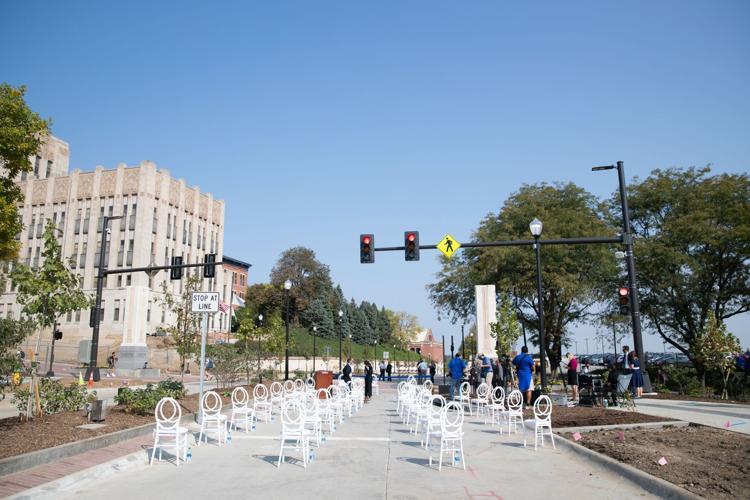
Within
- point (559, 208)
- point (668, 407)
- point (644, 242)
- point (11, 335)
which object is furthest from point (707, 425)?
point (559, 208)

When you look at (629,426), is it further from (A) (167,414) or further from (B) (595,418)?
(A) (167,414)

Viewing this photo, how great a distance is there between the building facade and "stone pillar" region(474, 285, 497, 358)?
141ft

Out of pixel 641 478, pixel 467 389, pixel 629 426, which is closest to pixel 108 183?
pixel 467 389

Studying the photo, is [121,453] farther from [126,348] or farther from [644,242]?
[644,242]

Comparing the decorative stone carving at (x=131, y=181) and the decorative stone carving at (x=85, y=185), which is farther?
the decorative stone carving at (x=85, y=185)

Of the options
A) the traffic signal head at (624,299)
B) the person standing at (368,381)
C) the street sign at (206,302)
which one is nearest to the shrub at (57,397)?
the street sign at (206,302)

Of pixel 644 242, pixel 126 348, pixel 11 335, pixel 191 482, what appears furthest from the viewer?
pixel 126 348

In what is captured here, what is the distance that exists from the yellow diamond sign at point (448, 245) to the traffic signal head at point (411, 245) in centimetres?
93

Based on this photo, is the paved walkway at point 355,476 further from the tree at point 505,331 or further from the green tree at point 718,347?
the green tree at point 718,347

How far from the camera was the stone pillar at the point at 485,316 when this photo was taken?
26094 mm

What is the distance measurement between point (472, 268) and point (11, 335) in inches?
1162

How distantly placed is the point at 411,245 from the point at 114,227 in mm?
53675

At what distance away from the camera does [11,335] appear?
15602mm

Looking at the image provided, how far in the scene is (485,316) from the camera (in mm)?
26281
